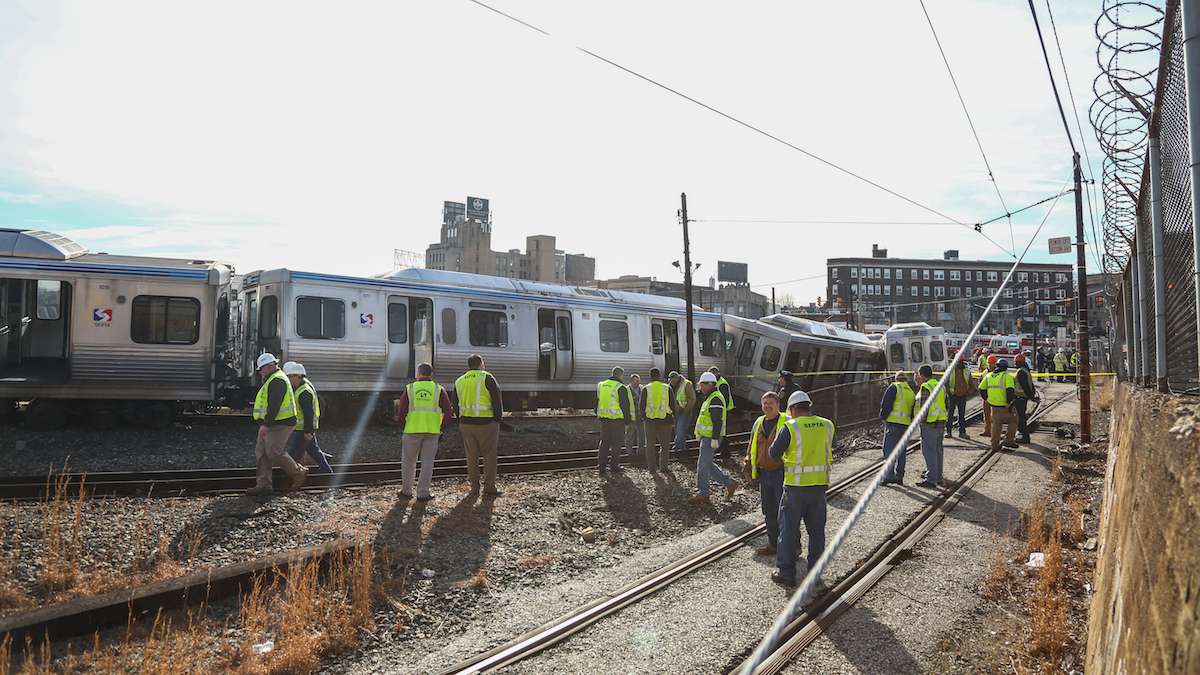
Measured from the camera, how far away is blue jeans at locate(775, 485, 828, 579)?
759 centimetres

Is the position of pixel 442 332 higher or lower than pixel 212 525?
higher

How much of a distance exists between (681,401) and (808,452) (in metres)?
6.95

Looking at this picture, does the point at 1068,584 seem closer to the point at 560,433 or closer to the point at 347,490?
the point at 347,490

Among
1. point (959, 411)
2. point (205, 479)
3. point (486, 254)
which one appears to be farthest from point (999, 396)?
point (486, 254)

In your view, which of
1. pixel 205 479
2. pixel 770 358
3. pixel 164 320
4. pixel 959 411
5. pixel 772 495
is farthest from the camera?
pixel 770 358

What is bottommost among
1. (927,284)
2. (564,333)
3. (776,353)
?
(776,353)

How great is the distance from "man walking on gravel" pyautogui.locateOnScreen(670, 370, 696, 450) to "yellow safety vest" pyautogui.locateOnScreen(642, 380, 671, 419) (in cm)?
33

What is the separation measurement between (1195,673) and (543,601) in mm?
5926

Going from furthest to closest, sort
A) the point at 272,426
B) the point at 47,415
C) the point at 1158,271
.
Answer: the point at 47,415 → the point at 272,426 → the point at 1158,271

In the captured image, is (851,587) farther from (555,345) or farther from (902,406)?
(555,345)

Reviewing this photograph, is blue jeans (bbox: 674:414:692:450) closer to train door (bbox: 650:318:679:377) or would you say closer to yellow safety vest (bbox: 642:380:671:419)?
yellow safety vest (bbox: 642:380:671:419)

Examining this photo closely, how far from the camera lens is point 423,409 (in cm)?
1027

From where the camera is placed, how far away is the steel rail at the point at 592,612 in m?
5.77

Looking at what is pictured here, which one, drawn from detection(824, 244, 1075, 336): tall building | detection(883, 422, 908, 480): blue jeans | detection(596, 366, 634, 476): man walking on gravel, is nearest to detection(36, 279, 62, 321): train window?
detection(596, 366, 634, 476): man walking on gravel
